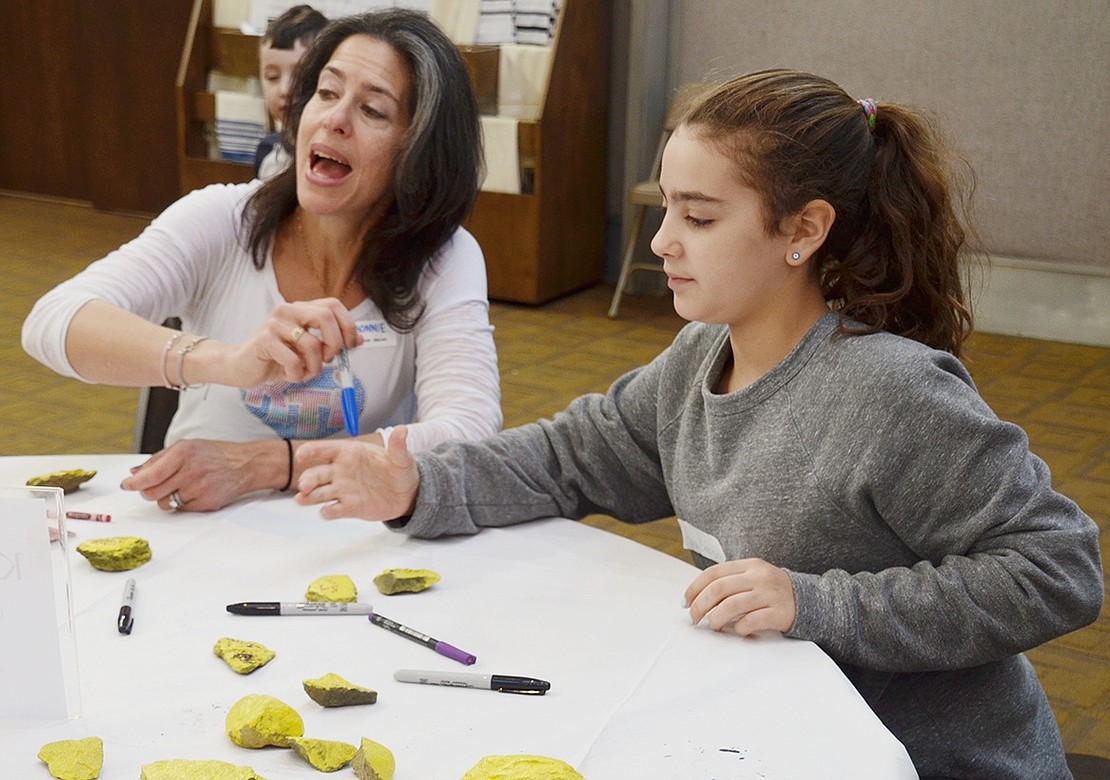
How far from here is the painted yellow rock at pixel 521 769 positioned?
38.6 inches

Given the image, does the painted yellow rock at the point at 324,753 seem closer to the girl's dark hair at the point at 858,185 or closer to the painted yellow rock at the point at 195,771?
the painted yellow rock at the point at 195,771

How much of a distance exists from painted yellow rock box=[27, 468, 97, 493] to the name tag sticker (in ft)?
1.78

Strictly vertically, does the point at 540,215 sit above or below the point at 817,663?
below

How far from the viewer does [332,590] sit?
52.6 inches

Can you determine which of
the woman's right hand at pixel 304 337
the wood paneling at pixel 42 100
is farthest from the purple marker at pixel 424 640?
the wood paneling at pixel 42 100

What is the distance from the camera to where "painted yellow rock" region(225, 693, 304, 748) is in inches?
41.1

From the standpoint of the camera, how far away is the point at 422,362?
2041 mm

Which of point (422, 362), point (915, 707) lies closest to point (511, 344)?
point (422, 362)

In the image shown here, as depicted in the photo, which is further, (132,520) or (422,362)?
(422,362)

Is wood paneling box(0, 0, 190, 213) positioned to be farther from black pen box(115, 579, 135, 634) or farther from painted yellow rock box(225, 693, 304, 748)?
painted yellow rock box(225, 693, 304, 748)

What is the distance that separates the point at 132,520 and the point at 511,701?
0.62 metres

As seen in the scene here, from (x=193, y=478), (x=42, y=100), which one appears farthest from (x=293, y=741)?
(x=42, y=100)

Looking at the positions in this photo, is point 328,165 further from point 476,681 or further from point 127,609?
point 476,681

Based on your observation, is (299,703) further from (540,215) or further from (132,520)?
(540,215)
